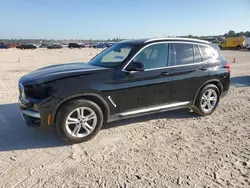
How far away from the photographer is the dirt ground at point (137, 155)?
9.57 ft

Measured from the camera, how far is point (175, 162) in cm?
332

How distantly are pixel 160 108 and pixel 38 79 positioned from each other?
95.1 inches

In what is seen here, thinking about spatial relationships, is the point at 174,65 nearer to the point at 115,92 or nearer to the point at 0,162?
the point at 115,92

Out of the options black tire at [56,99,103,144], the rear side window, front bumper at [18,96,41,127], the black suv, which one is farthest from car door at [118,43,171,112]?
front bumper at [18,96,41,127]

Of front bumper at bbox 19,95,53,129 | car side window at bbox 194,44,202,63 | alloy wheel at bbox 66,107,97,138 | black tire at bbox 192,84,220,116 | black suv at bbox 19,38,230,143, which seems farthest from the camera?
black tire at bbox 192,84,220,116

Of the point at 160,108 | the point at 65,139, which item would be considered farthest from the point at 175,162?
the point at 65,139

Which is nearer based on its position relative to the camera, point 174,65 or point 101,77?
point 101,77

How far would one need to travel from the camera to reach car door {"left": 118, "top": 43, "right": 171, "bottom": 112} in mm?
4164

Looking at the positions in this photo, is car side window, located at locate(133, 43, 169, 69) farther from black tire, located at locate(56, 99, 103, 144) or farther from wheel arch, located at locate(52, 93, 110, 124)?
black tire, located at locate(56, 99, 103, 144)

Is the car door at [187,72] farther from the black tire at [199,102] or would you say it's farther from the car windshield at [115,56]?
the car windshield at [115,56]

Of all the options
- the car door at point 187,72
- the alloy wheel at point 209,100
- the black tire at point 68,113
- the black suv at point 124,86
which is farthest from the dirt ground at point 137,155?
the car door at point 187,72

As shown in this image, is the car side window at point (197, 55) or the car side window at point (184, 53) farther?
the car side window at point (197, 55)

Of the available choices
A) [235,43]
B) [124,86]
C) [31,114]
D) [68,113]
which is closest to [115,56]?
[124,86]

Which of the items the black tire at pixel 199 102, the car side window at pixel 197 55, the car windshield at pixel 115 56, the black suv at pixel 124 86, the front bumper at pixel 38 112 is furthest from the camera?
the black tire at pixel 199 102
